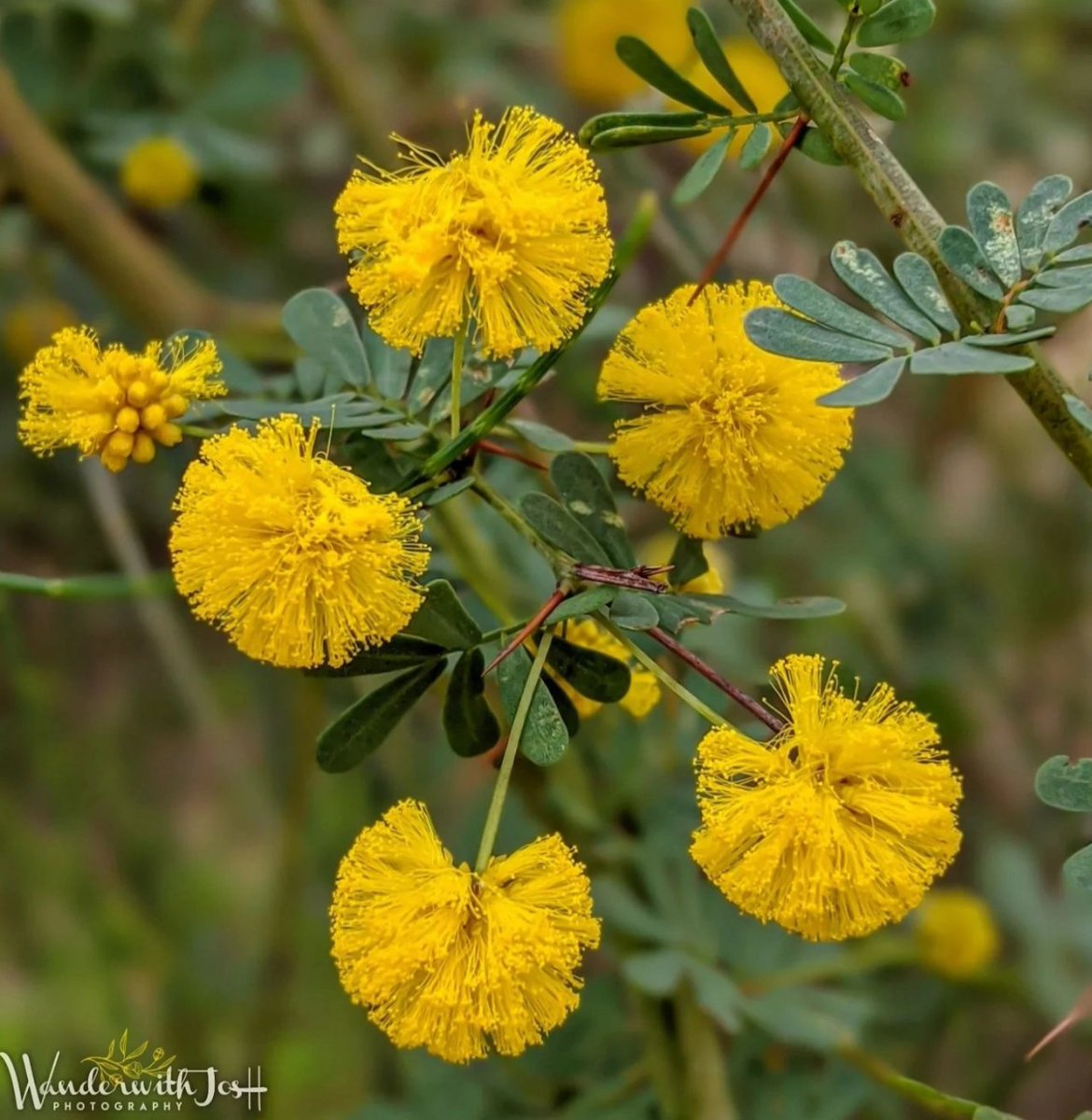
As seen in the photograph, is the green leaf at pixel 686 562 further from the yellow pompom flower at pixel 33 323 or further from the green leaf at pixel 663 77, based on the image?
the yellow pompom flower at pixel 33 323

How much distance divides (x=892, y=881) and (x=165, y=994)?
1.06m

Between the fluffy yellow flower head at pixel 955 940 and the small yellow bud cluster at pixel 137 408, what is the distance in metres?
0.77

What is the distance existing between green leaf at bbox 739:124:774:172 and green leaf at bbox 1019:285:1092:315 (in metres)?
0.11

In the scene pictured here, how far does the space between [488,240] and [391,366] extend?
0.12m

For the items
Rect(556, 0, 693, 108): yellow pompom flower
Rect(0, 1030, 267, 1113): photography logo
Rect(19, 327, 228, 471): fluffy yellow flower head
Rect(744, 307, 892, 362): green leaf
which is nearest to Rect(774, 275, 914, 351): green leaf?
Rect(744, 307, 892, 362): green leaf

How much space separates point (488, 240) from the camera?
42 cm

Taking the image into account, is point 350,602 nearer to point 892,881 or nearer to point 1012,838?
point 892,881

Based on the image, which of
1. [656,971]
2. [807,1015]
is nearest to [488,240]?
[656,971]

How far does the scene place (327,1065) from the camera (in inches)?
53.4

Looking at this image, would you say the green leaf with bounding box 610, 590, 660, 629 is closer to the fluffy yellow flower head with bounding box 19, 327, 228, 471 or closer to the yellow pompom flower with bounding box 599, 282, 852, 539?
the yellow pompom flower with bounding box 599, 282, 852, 539

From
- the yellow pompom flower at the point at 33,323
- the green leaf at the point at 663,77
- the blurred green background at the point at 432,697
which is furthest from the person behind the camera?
the yellow pompom flower at the point at 33,323

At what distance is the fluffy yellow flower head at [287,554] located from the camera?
1.33 ft

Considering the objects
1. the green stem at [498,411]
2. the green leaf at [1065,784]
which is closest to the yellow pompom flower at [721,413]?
the green stem at [498,411]

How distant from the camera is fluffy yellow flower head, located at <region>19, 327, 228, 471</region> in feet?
1.49
